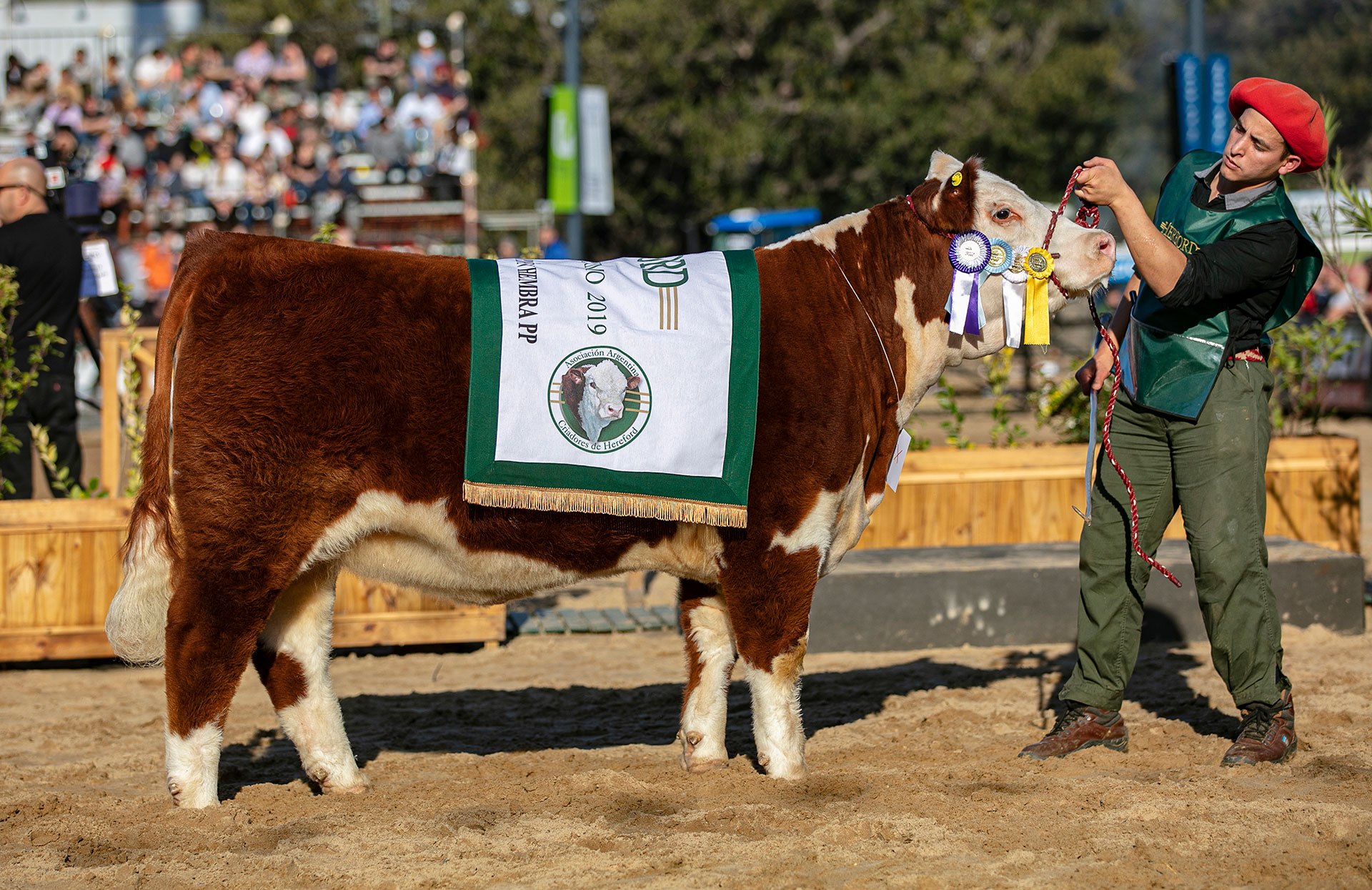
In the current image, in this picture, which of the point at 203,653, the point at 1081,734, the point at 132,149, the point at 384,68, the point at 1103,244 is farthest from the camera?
the point at 384,68

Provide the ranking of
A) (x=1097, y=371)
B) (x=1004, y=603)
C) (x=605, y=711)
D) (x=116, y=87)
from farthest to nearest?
(x=116, y=87) < (x=1004, y=603) < (x=605, y=711) < (x=1097, y=371)

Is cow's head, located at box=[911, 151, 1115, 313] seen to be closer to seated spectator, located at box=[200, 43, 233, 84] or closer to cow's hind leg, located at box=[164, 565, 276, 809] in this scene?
cow's hind leg, located at box=[164, 565, 276, 809]

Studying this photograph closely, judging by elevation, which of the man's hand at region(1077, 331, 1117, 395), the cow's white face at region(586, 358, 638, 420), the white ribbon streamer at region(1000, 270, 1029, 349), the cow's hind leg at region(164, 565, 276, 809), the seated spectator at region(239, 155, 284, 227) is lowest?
the cow's hind leg at region(164, 565, 276, 809)

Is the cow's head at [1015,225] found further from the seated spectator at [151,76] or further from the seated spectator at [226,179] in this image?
the seated spectator at [151,76]

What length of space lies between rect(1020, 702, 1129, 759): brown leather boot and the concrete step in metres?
1.71

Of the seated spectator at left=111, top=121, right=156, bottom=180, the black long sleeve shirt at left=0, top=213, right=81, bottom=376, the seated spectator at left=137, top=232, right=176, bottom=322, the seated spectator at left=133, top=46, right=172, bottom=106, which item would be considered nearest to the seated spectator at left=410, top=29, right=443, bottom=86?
the seated spectator at left=133, top=46, right=172, bottom=106

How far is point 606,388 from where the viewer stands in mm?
3875

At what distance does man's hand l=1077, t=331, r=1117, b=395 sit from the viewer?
181 inches

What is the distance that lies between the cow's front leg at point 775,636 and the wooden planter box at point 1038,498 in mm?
2931

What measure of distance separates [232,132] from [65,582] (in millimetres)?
14599

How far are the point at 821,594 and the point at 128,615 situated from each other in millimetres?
3327

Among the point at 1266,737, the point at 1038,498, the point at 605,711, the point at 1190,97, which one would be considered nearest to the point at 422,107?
the point at 1190,97

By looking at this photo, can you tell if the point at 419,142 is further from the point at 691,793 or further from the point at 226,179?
the point at 691,793

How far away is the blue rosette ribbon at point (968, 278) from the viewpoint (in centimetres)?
414
